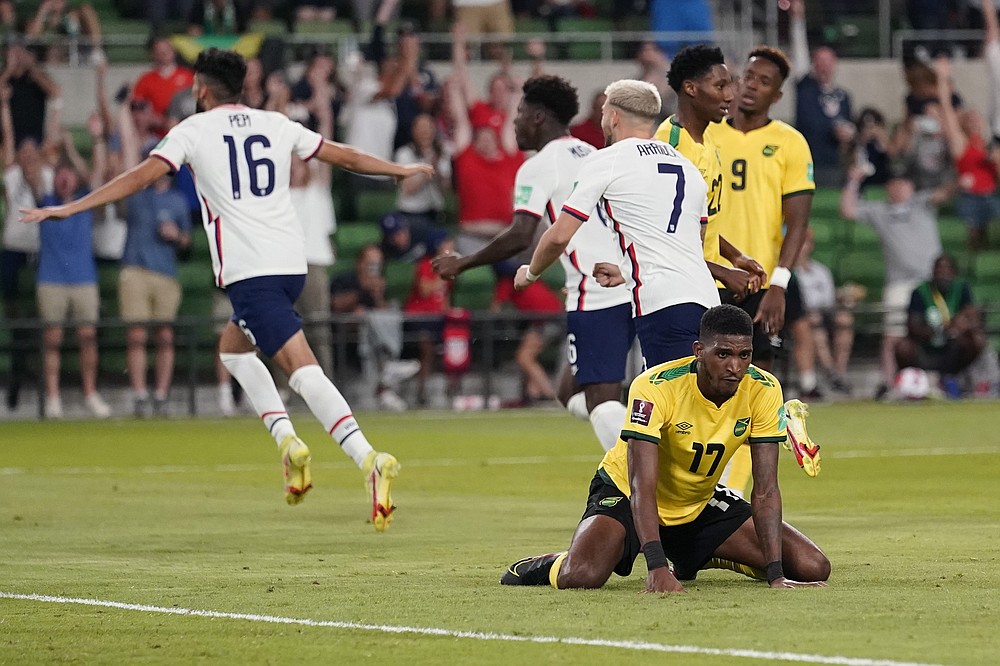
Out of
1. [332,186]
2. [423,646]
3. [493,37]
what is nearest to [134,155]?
[332,186]

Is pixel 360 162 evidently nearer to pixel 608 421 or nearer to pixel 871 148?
pixel 608 421

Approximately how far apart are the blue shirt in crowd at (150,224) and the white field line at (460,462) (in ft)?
19.9

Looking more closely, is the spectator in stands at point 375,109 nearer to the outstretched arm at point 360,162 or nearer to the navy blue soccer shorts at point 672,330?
the outstretched arm at point 360,162

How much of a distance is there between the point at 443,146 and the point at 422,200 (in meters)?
0.97

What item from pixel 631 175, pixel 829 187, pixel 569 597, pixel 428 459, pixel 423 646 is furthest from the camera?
pixel 829 187

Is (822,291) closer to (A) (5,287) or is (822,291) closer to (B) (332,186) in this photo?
(B) (332,186)

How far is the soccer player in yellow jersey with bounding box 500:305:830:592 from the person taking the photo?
712cm

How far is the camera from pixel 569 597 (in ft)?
23.6

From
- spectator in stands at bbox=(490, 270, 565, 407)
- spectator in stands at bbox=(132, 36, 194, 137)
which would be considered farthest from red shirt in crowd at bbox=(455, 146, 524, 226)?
spectator in stands at bbox=(132, 36, 194, 137)

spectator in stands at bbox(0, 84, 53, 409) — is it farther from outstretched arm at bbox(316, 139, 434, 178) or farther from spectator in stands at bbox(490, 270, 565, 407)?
outstretched arm at bbox(316, 139, 434, 178)

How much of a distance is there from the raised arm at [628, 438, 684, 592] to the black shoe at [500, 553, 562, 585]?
52cm

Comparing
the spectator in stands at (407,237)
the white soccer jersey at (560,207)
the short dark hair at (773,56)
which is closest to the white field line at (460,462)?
the white soccer jersey at (560,207)

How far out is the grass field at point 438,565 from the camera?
19.6ft

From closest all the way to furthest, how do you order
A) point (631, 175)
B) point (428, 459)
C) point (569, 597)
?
point (569, 597)
point (631, 175)
point (428, 459)
